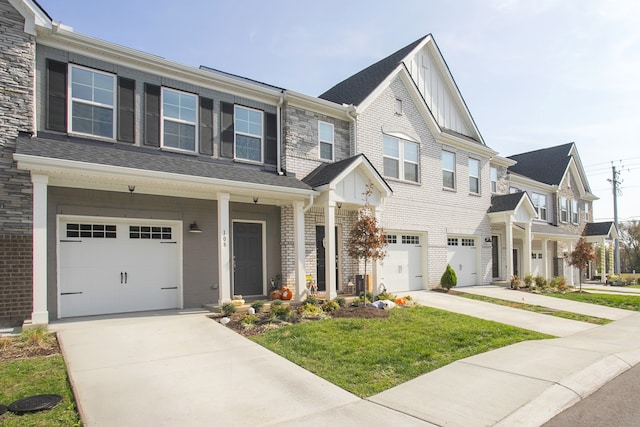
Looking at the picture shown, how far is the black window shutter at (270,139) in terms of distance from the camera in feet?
41.4

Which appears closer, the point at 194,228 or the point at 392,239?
the point at 194,228

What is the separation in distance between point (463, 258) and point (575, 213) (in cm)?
1478

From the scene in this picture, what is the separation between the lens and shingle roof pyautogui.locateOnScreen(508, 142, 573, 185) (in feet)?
88.5

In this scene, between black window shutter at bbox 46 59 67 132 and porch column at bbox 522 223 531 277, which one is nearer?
black window shutter at bbox 46 59 67 132

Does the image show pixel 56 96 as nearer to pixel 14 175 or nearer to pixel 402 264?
pixel 14 175

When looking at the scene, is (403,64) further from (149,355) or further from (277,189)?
(149,355)

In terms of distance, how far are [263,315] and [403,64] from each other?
1108cm

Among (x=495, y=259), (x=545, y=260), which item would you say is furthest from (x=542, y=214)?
(x=495, y=259)

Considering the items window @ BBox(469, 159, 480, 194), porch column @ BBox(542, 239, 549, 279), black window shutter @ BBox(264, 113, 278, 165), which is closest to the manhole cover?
black window shutter @ BBox(264, 113, 278, 165)

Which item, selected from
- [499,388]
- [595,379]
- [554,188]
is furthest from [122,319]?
[554,188]

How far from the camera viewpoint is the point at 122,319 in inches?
366

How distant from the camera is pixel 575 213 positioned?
28062 millimetres

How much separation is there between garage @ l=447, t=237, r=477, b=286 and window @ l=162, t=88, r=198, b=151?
11.4 meters

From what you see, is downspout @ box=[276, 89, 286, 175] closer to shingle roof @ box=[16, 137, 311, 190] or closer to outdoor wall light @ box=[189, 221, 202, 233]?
shingle roof @ box=[16, 137, 311, 190]
